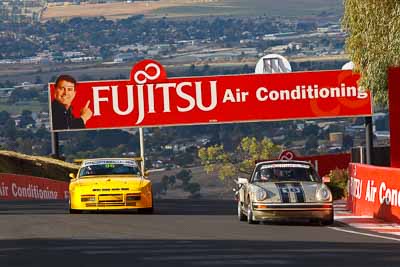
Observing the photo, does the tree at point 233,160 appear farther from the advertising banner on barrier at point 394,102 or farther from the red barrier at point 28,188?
the advertising banner on barrier at point 394,102

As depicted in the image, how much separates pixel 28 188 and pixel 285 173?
74.0ft

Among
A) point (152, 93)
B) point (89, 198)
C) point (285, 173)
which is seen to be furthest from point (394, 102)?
point (152, 93)

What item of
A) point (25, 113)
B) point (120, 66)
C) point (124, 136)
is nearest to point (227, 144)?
point (124, 136)

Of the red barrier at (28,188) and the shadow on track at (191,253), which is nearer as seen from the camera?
the shadow on track at (191,253)

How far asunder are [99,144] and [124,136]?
7.63ft

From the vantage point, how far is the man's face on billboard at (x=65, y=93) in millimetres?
51062

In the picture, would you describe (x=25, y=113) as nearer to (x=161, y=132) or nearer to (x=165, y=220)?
(x=161, y=132)

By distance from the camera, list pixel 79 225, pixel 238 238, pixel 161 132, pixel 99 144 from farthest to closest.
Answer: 1. pixel 161 132
2. pixel 99 144
3. pixel 79 225
4. pixel 238 238

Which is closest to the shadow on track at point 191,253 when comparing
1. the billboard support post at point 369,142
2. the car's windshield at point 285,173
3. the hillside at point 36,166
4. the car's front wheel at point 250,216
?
the car's front wheel at point 250,216

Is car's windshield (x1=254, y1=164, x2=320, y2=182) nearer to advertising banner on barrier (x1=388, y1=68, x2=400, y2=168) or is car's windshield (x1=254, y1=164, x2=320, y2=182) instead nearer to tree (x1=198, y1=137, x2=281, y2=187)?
advertising banner on barrier (x1=388, y1=68, x2=400, y2=168)

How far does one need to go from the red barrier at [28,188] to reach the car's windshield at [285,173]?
19249 millimetres

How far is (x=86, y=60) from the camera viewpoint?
199 meters

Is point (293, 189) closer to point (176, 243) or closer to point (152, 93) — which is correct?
point (176, 243)

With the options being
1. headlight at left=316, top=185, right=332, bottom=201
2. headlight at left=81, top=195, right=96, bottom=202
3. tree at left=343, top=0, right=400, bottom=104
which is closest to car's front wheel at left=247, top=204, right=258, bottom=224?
headlight at left=316, top=185, right=332, bottom=201
